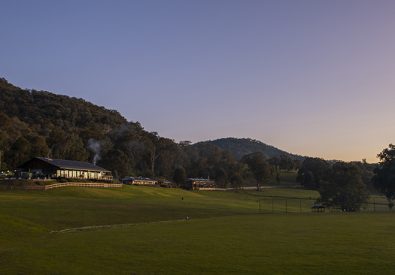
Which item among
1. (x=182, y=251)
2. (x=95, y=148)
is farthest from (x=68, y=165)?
(x=182, y=251)

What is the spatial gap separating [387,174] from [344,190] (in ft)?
77.6

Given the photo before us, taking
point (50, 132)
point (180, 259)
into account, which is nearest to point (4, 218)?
point (180, 259)

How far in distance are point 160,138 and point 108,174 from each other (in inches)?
2544

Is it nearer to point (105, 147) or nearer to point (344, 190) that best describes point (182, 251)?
point (344, 190)

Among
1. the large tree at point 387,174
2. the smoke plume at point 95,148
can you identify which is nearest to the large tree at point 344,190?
the large tree at point 387,174

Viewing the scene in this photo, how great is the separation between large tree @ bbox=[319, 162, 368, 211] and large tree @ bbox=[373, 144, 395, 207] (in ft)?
56.4

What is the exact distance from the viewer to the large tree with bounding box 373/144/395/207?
112 m

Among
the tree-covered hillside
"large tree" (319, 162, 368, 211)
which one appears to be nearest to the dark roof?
the tree-covered hillside

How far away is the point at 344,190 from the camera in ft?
312

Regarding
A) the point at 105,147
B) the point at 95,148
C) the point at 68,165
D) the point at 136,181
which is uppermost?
the point at 105,147

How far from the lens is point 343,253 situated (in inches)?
992

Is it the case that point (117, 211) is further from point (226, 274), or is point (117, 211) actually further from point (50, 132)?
point (50, 132)

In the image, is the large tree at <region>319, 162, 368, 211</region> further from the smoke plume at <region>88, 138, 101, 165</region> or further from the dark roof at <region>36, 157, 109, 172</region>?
the smoke plume at <region>88, 138, 101, 165</region>

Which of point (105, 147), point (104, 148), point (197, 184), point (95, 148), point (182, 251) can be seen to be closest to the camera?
point (182, 251)
